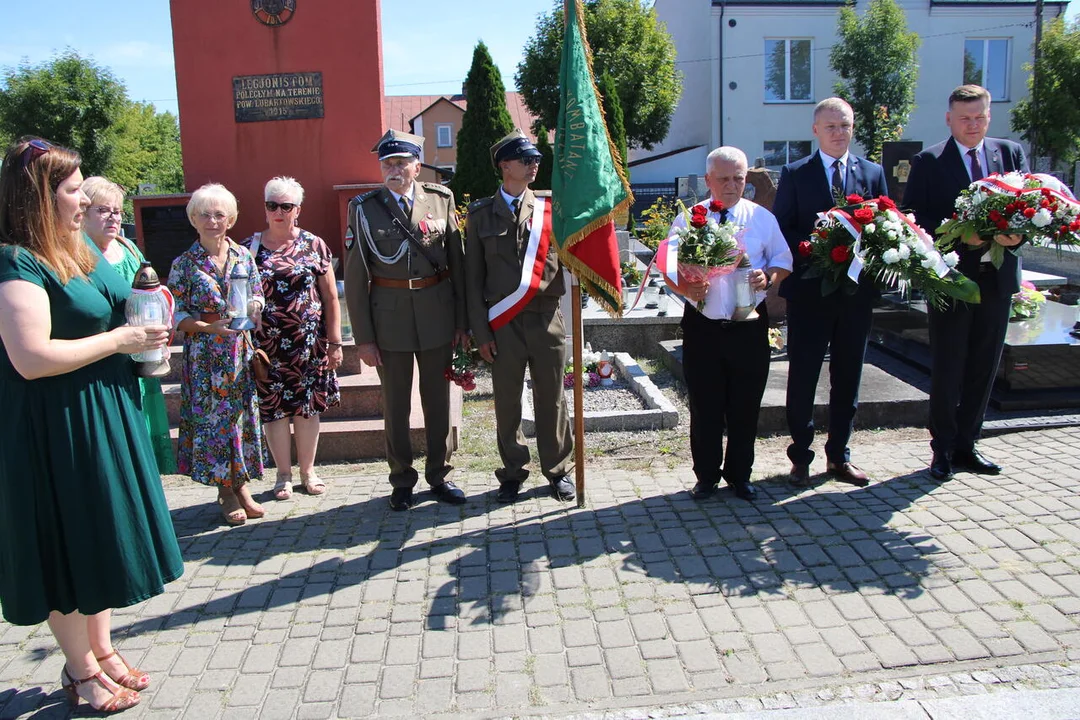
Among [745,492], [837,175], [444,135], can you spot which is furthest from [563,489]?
[444,135]

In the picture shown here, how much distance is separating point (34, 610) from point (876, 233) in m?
4.03

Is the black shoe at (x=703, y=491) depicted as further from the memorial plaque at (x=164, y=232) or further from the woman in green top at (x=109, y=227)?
the memorial plaque at (x=164, y=232)

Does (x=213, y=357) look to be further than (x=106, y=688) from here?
Yes

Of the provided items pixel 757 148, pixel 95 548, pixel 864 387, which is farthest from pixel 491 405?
pixel 757 148

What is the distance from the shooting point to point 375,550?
13.3ft

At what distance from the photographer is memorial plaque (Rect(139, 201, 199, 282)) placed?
7398mm

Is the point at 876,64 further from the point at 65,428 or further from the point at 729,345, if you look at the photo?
the point at 65,428

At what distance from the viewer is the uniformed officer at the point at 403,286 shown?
4.37m

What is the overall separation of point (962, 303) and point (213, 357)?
4.26 metres

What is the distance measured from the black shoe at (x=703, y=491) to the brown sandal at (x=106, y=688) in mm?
2940

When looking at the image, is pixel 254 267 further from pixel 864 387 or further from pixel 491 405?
pixel 864 387

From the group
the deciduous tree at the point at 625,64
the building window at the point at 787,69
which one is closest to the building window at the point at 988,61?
the building window at the point at 787,69

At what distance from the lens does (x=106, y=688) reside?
2.82 metres

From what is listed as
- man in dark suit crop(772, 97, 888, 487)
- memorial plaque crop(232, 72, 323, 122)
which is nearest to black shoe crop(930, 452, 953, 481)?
man in dark suit crop(772, 97, 888, 487)
